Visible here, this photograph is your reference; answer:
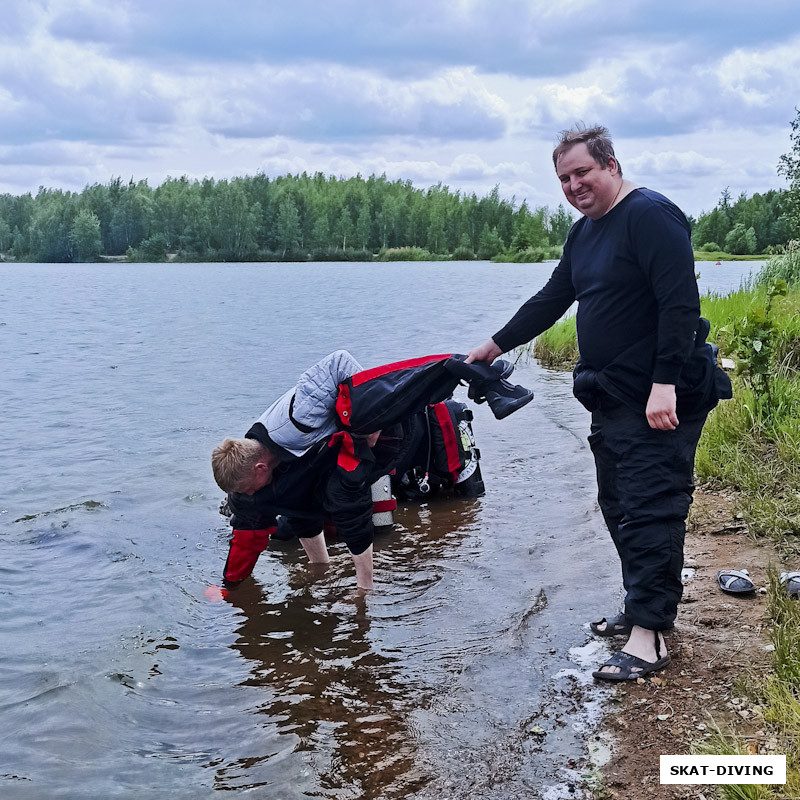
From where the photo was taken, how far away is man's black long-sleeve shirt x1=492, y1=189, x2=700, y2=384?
367 centimetres

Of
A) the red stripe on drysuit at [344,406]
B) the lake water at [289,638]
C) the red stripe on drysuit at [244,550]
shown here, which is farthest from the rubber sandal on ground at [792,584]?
the red stripe on drysuit at [244,550]

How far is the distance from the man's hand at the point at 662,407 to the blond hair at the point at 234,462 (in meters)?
2.32

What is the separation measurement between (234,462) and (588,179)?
97.4 inches

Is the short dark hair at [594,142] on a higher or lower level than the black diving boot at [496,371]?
higher

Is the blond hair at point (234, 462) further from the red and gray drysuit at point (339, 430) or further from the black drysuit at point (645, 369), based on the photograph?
the black drysuit at point (645, 369)

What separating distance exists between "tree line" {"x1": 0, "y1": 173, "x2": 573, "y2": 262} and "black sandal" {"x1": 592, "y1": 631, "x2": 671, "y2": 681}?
329ft

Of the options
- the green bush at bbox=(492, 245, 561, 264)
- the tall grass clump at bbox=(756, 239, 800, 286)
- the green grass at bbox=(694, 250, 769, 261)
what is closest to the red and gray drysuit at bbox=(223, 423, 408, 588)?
the tall grass clump at bbox=(756, 239, 800, 286)

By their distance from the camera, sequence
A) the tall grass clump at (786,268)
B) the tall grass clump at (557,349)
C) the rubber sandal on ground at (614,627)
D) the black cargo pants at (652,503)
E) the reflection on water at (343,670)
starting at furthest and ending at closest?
1. the tall grass clump at (557,349)
2. the tall grass clump at (786,268)
3. the rubber sandal on ground at (614,627)
4. the black cargo pants at (652,503)
5. the reflection on water at (343,670)

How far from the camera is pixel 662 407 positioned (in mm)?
3734

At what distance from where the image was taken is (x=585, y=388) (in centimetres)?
411

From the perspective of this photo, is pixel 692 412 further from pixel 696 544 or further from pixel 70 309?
pixel 70 309

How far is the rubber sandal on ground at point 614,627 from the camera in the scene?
4.57m

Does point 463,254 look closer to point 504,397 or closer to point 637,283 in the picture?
point 504,397

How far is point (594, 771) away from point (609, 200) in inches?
97.0
